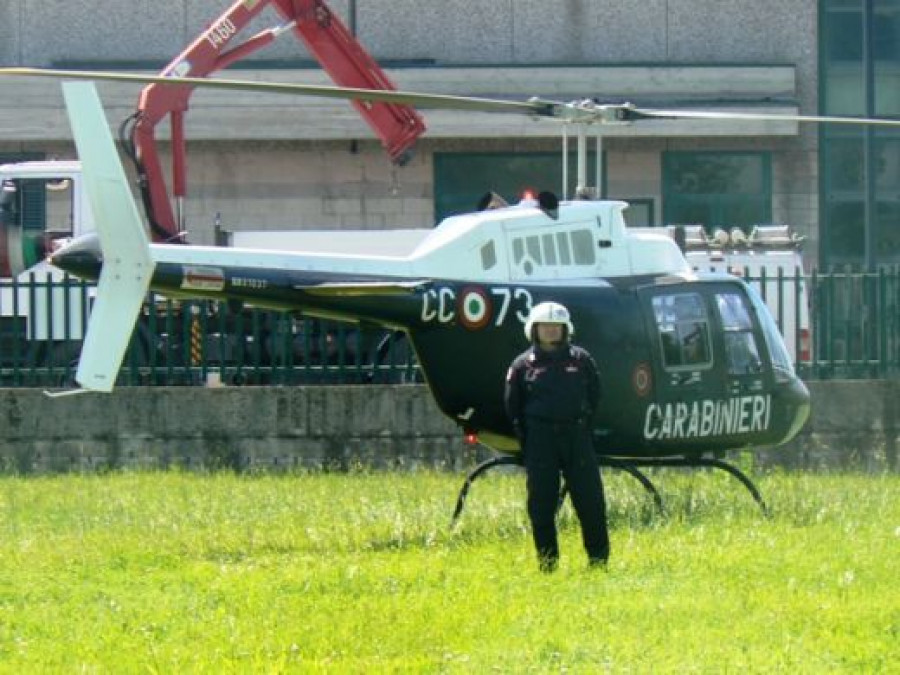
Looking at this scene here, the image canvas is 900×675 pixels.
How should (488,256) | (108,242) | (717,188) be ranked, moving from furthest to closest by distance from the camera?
(717,188)
(488,256)
(108,242)

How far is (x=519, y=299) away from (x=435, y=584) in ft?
13.1

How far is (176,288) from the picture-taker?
Result: 15.2 m

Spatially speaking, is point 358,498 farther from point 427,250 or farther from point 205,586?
point 205,586

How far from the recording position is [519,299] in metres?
16.3

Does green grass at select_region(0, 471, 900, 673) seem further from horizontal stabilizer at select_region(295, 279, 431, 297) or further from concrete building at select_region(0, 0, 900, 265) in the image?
concrete building at select_region(0, 0, 900, 265)

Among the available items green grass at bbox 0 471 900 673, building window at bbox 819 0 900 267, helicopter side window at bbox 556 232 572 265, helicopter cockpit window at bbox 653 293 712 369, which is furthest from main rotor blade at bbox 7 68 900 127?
building window at bbox 819 0 900 267

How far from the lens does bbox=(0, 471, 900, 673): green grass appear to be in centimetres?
1054

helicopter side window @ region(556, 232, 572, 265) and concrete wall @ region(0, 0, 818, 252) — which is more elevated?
concrete wall @ region(0, 0, 818, 252)

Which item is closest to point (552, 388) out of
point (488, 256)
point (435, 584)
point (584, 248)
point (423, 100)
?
point (435, 584)

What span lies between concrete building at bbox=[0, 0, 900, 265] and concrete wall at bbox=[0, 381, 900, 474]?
571 inches

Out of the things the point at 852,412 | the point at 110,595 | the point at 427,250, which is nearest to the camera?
the point at 110,595

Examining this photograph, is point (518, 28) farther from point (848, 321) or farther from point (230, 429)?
point (230, 429)

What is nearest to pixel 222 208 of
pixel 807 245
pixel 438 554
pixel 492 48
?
pixel 492 48

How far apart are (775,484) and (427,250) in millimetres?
4542
